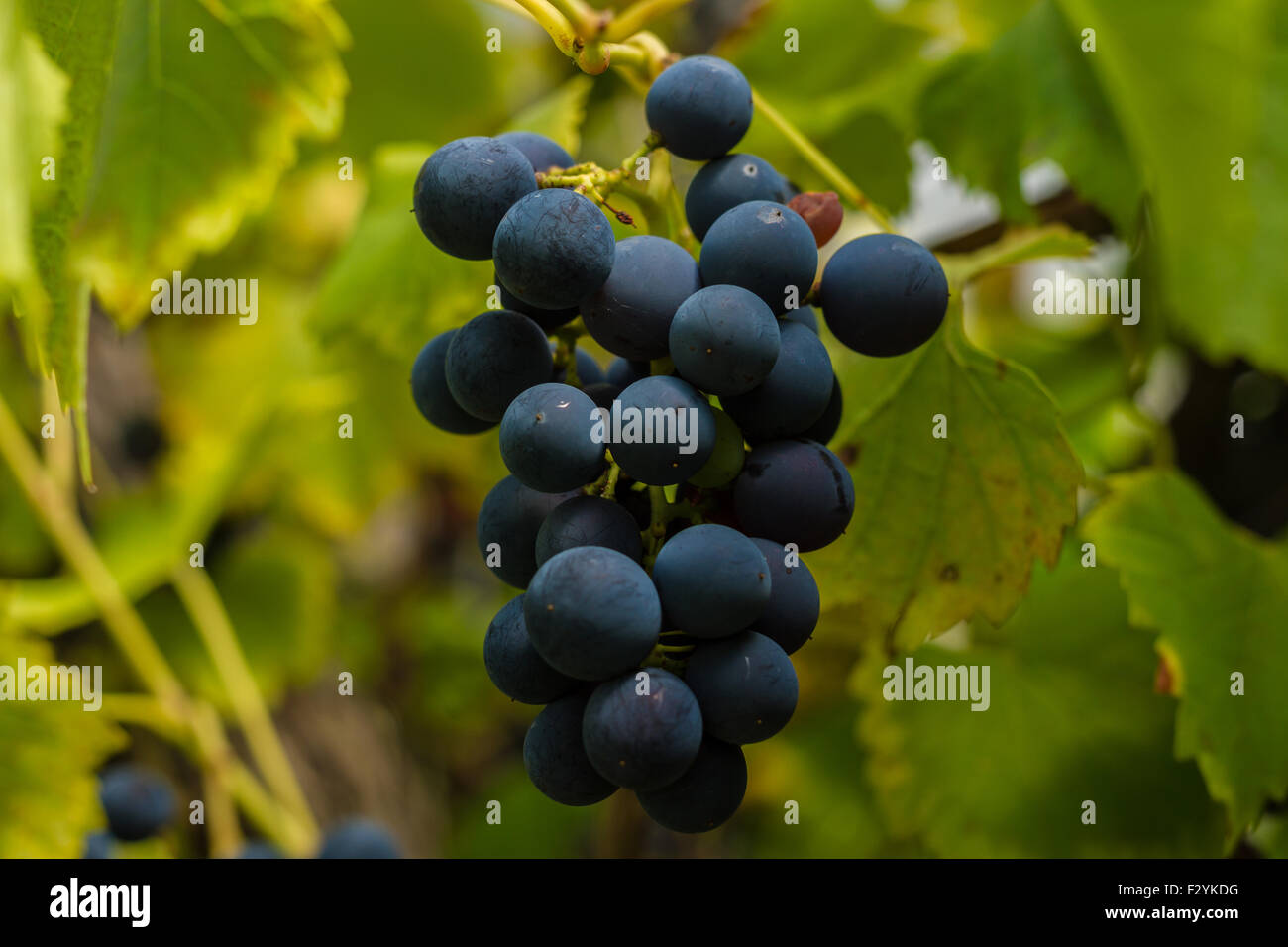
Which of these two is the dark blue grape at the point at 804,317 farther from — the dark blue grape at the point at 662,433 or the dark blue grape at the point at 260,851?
the dark blue grape at the point at 260,851

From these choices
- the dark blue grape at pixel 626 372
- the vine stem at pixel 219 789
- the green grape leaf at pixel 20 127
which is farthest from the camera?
the vine stem at pixel 219 789

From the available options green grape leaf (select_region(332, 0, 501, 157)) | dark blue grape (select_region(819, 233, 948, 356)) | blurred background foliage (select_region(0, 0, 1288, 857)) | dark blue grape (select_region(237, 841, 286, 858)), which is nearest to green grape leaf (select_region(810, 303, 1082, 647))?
blurred background foliage (select_region(0, 0, 1288, 857))

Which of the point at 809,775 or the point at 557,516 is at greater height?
the point at 557,516

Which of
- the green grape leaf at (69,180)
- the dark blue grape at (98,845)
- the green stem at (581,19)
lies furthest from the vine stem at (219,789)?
the green stem at (581,19)

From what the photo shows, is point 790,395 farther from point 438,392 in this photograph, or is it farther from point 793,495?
point 438,392

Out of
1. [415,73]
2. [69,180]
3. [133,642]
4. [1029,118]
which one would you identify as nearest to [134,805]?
[133,642]

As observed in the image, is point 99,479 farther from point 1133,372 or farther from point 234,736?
point 1133,372

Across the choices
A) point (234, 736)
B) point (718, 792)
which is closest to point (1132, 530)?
point (718, 792)
